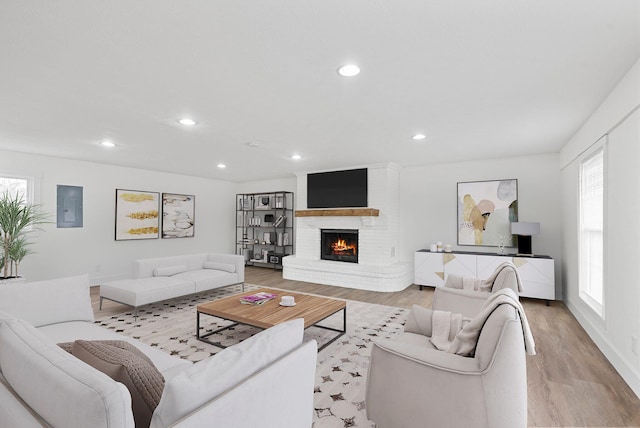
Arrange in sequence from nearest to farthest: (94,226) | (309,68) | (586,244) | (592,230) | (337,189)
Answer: (309,68), (592,230), (586,244), (94,226), (337,189)

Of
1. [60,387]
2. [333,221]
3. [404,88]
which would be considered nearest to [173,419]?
[60,387]

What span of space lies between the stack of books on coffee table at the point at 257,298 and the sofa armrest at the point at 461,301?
1.83 metres

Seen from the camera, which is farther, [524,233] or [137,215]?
[137,215]

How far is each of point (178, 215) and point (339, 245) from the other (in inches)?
151

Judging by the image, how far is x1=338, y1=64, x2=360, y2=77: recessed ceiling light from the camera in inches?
86.0

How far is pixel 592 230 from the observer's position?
3.56m

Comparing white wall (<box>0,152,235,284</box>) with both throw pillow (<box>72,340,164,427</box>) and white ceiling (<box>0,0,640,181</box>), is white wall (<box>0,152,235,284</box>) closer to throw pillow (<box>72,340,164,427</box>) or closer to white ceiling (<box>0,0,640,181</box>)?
white ceiling (<box>0,0,640,181</box>)

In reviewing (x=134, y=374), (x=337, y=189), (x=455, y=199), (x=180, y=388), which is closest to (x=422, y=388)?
(x=180, y=388)

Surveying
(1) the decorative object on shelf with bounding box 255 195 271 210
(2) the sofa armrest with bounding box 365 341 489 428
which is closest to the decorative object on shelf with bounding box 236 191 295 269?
(1) the decorative object on shelf with bounding box 255 195 271 210

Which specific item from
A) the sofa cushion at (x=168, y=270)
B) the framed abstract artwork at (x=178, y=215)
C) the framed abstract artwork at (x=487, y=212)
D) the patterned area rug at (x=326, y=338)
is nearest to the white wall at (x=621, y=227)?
the patterned area rug at (x=326, y=338)

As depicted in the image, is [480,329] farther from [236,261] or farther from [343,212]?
[343,212]

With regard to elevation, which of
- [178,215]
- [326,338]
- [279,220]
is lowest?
[326,338]

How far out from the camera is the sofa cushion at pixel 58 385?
2.71 ft

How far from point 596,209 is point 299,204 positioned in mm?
4972
